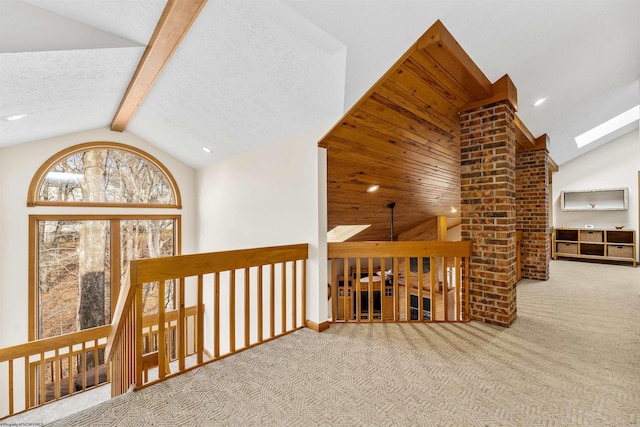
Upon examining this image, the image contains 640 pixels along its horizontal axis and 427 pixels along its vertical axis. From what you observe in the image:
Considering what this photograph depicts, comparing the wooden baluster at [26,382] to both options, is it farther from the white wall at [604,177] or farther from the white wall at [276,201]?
the white wall at [604,177]

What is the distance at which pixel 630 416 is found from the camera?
1294mm

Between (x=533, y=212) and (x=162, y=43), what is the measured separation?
500cm

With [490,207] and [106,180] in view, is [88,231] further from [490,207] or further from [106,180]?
[490,207]

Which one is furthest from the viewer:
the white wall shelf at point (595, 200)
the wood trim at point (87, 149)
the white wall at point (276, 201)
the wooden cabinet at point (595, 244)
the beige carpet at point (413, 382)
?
the white wall shelf at point (595, 200)

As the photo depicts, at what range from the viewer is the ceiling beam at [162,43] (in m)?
1.63

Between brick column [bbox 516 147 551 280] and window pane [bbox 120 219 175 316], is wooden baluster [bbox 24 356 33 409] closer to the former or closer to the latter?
window pane [bbox 120 219 175 316]

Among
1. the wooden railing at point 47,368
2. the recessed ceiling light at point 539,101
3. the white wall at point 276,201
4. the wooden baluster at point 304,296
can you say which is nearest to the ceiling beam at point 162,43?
the white wall at point 276,201

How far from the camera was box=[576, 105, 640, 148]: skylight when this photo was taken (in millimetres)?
4768

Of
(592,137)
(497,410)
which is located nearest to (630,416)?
(497,410)

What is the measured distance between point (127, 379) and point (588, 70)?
4.89 meters

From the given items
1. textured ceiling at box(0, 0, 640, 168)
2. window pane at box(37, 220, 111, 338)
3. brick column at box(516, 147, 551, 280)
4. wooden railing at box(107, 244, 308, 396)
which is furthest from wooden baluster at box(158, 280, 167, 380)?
brick column at box(516, 147, 551, 280)

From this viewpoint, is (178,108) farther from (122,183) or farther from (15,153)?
(15,153)

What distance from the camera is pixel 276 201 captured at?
295 cm

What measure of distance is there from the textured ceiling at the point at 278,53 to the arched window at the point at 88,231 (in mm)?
1014
